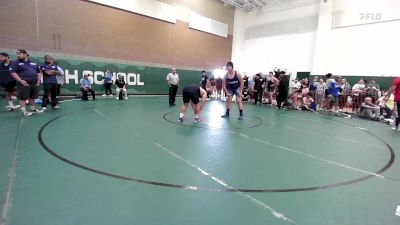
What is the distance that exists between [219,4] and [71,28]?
1186 cm

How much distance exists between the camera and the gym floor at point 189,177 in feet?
7.13

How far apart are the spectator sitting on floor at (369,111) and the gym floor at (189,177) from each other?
13.9 ft

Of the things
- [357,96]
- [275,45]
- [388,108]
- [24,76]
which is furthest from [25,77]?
[275,45]

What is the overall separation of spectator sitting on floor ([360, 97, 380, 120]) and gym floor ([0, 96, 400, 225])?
423 cm

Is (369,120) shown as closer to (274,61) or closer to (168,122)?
(168,122)

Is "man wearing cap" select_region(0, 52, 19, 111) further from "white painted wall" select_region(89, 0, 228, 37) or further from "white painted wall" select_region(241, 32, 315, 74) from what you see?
"white painted wall" select_region(241, 32, 315, 74)

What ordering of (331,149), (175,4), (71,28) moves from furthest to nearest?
(175,4) → (71,28) → (331,149)

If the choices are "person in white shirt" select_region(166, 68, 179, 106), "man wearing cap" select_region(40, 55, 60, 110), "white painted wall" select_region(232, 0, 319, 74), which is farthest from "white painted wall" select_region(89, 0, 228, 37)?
"man wearing cap" select_region(40, 55, 60, 110)

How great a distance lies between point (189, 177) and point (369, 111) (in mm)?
9274

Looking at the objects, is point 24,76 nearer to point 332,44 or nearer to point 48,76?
point 48,76

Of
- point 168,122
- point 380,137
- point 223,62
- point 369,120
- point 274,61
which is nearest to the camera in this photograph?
point 380,137

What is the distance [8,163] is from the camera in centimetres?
313

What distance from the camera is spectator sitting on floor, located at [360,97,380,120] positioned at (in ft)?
29.5

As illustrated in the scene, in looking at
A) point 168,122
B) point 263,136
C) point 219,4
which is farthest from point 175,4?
point 263,136
